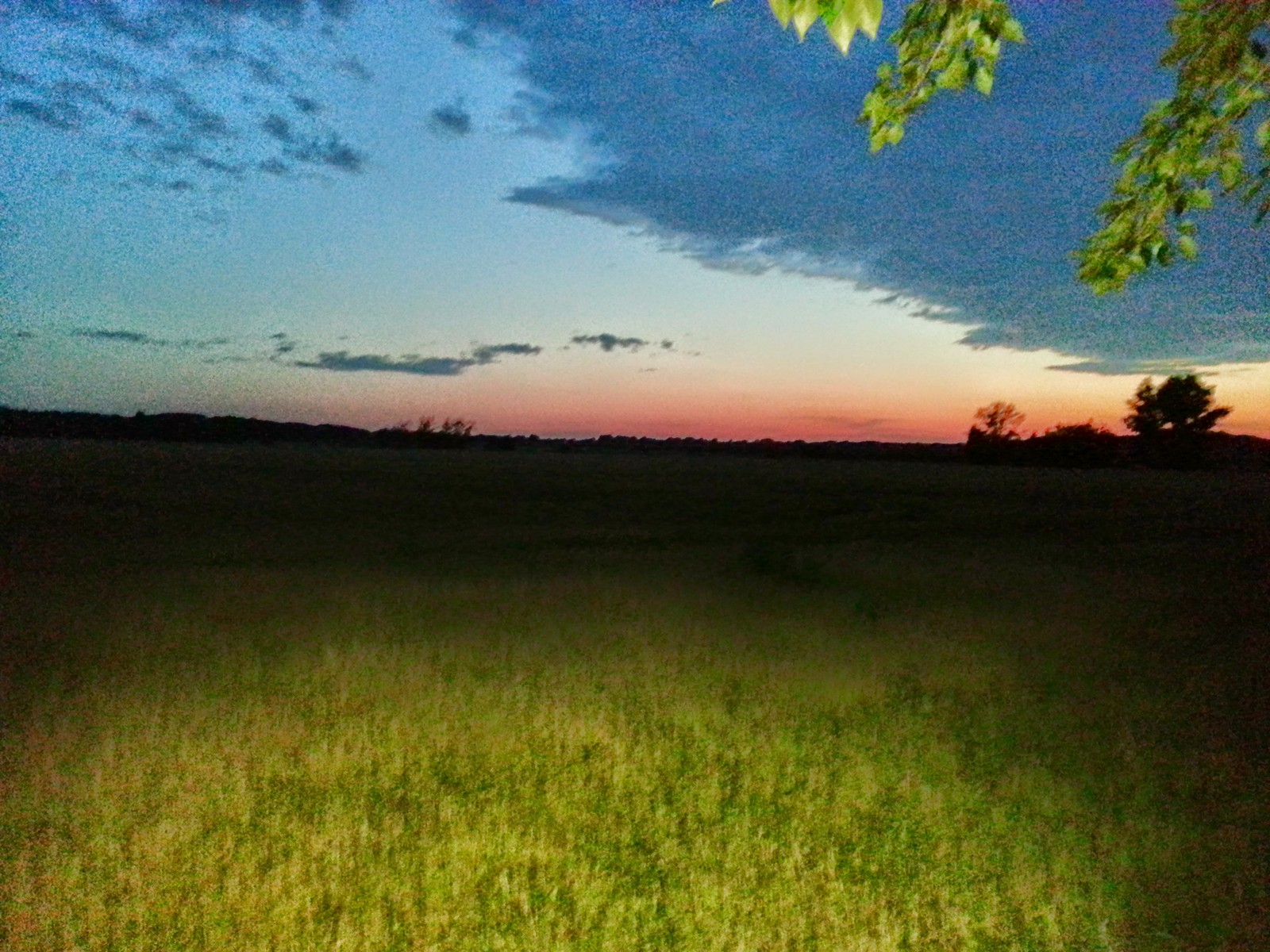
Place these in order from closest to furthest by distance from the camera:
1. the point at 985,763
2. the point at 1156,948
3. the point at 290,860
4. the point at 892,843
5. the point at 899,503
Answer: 1. the point at 1156,948
2. the point at 290,860
3. the point at 892,843
4. the point at 985,763
5. the point at 899,503

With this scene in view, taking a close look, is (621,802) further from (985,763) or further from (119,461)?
(119,461)

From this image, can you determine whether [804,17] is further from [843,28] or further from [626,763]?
[626,763]

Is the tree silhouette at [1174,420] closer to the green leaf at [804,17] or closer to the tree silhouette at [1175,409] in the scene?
the tree silhouette at [1175,409]

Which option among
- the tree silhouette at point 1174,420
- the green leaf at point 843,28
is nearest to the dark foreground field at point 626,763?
the green leaf at point 843,28

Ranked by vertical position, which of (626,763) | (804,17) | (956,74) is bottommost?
(626,763)

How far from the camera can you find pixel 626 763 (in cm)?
796

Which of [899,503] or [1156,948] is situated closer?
[1156,948]

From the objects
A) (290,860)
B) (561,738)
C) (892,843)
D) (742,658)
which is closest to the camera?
(290,860)

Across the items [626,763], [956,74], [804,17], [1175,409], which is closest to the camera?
[804,17]

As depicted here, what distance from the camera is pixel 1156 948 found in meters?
4.79

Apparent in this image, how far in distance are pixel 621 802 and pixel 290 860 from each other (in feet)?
8.74

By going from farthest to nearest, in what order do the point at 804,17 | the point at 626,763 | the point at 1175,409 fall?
the point at 1175,409, the point at 626,763, the point at 804,17

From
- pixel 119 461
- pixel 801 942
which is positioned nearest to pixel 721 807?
pixel 801 942

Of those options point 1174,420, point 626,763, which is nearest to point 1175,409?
point 1174,420
